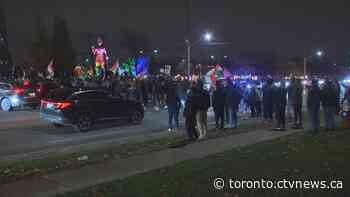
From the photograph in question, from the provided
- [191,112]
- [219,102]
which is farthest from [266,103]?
[191,112]

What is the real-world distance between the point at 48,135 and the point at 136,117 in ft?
13.8

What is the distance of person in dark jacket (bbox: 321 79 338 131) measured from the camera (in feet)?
48.0

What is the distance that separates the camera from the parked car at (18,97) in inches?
977

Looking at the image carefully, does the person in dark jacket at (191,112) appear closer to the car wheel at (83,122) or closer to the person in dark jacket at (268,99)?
the person in dark jacket at (268,99)

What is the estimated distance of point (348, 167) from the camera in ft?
28.9

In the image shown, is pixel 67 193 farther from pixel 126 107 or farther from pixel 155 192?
pixel 126 107

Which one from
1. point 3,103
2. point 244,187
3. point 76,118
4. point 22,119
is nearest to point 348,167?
point 244,187

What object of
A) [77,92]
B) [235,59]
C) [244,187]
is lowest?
[244,187]

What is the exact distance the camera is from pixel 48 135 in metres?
15.4

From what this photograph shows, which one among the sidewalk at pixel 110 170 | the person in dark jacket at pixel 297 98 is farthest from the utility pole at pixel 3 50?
the sidewalk at pixel 110 170

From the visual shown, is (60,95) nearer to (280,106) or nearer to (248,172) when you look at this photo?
(280,106)

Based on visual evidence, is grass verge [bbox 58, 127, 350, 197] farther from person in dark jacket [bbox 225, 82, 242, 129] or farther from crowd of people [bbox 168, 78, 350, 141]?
person in dark jacket [bbox 225, 82, 242, 129]

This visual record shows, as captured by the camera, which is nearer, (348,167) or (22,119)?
(348,167)

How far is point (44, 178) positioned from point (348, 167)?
5673mm
